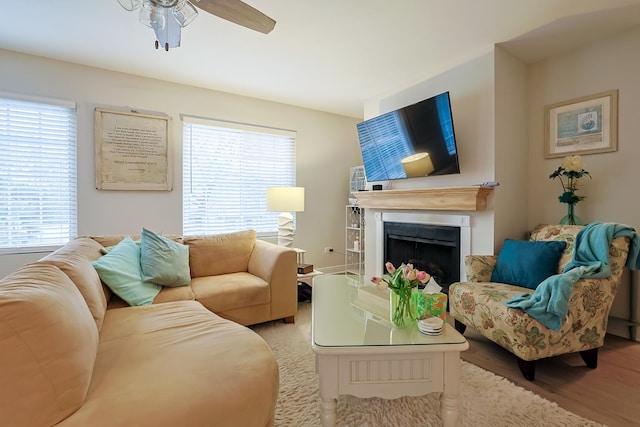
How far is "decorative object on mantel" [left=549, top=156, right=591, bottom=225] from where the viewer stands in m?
2.51

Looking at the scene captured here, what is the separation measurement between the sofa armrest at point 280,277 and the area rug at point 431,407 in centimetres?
73

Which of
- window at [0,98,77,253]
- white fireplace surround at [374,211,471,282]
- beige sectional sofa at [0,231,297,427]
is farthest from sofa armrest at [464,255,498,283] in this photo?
window at [0,98,77,253]

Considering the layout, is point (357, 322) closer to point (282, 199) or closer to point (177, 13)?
point (177, 13)

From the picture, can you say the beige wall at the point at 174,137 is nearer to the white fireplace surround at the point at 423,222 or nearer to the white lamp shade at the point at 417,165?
the white fireplace surround at the point at 423,222

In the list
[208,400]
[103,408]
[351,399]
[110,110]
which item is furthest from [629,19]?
[110,110]

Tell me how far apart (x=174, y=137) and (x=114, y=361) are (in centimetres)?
280

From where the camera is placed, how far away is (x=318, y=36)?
→ 250cm

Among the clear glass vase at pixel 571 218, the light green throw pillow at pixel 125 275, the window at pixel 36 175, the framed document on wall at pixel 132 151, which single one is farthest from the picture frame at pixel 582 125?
the window at pixel 36 175

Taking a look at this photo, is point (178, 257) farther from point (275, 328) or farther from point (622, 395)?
point (622, 395)

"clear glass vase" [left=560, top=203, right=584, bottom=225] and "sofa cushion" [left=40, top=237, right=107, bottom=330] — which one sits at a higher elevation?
"clear glass vase" [left=560, top=203, right=584, bottom=225]

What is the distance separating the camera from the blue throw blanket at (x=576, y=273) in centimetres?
169

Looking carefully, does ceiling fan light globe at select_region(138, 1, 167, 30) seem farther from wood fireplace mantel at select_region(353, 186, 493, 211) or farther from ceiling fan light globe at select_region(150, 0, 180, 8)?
wood fireplace mantel at select_region(353, 186, 493, 211)

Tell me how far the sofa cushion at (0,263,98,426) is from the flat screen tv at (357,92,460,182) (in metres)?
2.90

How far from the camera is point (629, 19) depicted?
90.2 inches
